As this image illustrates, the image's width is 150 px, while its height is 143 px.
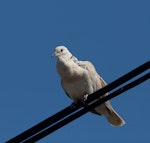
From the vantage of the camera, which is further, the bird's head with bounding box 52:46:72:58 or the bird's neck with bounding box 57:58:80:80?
the bird's head with bounding box 52:46:72:58

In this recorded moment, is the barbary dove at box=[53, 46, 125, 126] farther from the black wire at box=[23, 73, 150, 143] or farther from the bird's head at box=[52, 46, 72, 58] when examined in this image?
the black wire at box=[23, 73, 150, 143]

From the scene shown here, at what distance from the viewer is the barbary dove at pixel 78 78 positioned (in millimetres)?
9891

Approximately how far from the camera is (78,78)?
1005 centimetres

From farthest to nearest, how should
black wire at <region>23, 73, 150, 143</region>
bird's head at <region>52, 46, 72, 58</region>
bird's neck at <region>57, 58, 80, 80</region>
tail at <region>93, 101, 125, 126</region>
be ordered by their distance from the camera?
tail at <region>93, 101, 125, 126</region>
bird's head at <region>52, 46, 72, 58</region>
bird's neck at <region>57, 58, 80, 80</region>
black wire at <region>23, 73, 150, 143</region>

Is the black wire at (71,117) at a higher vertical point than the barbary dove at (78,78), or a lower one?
lower

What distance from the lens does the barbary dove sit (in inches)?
389

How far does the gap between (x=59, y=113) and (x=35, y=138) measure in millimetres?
356

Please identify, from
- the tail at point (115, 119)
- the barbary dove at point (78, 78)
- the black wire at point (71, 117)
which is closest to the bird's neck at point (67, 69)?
the barbary dove at point (78, 78)

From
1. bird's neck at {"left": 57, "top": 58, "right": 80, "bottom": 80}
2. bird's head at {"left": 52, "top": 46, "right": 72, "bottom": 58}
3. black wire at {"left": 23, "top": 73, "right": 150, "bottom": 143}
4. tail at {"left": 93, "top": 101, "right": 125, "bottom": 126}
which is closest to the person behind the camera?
black wire at {"left": 23, "top": 73, "right": 150, "bottom": 143}

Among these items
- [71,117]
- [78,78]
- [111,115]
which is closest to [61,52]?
[78,78]

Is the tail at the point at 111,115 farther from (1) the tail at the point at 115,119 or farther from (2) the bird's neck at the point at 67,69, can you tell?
(2) the bird's neck at the point at 67,69

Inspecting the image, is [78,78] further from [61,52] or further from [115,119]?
[115,119]

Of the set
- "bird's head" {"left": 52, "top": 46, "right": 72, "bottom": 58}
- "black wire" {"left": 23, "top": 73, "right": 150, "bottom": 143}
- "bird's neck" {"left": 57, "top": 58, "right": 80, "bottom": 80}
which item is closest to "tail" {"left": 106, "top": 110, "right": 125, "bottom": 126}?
"bird's neck" {"left": 57, "top": 58, "right": 80, "bottom": 80}

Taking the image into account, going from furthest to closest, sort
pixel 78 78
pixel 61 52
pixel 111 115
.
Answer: pixel 111 115 < pixel 61 52 < pixel 78 78
